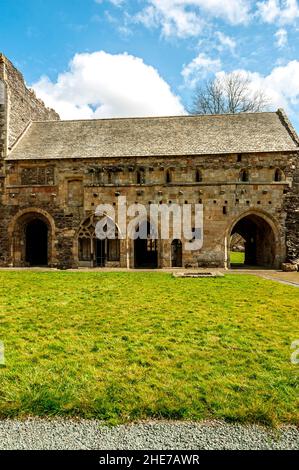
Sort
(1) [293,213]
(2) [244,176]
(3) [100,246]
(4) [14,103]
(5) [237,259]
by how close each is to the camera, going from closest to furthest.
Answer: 1. (1) [293,213]
2. (2) [244,176]
3. (3) [100,246]
4. (4) [14,103]
5. (5) [237,259]

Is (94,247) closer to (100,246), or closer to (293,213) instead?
(100,246)

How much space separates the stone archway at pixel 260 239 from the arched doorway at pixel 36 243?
48.0 ft

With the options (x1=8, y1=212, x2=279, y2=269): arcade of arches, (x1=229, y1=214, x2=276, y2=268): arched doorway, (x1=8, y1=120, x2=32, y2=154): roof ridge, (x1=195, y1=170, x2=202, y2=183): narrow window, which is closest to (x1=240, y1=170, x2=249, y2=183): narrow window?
(x1=229, y1=214, x2=276, y2=268): arched doorway

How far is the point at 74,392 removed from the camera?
3959 millimetres

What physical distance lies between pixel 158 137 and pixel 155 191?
452 cm

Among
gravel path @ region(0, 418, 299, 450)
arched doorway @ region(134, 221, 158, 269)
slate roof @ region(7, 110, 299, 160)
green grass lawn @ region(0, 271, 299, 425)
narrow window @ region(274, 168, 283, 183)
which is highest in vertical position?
slate roof @ region(7, 110, 299, 160)

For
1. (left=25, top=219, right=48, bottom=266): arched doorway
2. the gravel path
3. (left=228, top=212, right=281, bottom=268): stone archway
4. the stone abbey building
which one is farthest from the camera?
(left=25, top=219, right=48, bottom=266): arched doorway

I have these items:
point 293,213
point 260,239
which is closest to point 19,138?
point 260,239

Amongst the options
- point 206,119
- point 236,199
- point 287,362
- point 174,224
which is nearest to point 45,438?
point 287,362

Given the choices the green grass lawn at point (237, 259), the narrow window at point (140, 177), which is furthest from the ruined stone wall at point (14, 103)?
the green grass lawn at point (237, 259)

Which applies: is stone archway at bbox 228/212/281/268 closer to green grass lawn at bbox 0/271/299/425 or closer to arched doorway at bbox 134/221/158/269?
arched doorway at bbox 134/221/158/269

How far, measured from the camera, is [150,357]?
5082 millimetres

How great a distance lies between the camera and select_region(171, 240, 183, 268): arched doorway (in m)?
19.6

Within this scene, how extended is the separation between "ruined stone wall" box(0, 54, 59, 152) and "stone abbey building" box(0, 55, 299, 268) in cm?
8
